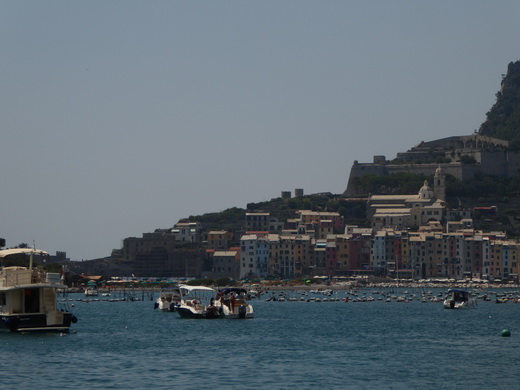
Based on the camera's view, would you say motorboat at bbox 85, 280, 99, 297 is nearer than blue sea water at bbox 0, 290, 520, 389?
No

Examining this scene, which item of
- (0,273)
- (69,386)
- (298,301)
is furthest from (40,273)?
(298,301)

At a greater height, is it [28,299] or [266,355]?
[28,299]

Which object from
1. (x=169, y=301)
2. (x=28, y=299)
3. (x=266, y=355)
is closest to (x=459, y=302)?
(x=169, y=301)

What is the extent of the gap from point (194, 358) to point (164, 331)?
67.4 feet

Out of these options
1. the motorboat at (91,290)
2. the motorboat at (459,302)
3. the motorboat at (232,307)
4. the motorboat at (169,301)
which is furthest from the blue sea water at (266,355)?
the motorboat at (91,290)

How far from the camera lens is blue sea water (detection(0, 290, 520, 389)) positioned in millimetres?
51875

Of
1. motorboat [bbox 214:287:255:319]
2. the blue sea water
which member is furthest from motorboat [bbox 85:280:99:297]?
motorboat [bbox 214:287:255:319]

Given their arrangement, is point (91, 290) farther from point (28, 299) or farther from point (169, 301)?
point (28, 299)

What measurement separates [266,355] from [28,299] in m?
13.9

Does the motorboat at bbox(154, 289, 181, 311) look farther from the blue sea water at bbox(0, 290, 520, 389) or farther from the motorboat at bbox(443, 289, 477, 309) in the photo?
the motorboat at bbox(443, 289, 477, 309)

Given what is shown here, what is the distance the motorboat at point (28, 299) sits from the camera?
221 feet

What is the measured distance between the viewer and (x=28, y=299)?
67.9 m

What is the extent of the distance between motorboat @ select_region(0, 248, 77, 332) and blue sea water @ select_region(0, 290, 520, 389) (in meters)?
0.74

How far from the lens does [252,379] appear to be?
52.6 meters
